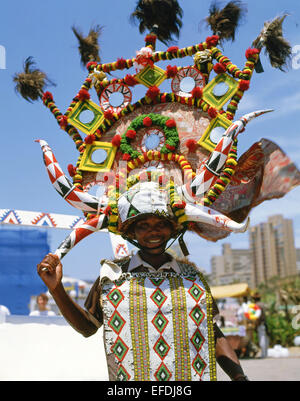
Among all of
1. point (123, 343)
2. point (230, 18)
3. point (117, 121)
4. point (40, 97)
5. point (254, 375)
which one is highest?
point (230, 18)

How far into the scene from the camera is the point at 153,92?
331 cm

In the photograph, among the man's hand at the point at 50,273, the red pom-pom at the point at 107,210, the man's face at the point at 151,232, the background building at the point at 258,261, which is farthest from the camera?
the background building at the point at 258,261

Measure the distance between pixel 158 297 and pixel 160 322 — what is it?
0.41 ft

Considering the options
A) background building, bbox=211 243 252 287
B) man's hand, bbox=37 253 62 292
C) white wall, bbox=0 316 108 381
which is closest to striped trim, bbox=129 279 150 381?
man's hand, bbox=37 253 62 292

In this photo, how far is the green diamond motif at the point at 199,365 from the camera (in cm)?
A: 238

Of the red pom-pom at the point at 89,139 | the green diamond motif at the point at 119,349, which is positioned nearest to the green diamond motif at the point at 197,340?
the green diamond motif at the point at 119,349

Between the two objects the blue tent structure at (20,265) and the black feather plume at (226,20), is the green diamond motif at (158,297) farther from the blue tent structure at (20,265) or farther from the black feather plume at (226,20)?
the blue tent structure at (20,265)

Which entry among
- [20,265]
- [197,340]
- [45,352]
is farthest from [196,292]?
[20,265]
